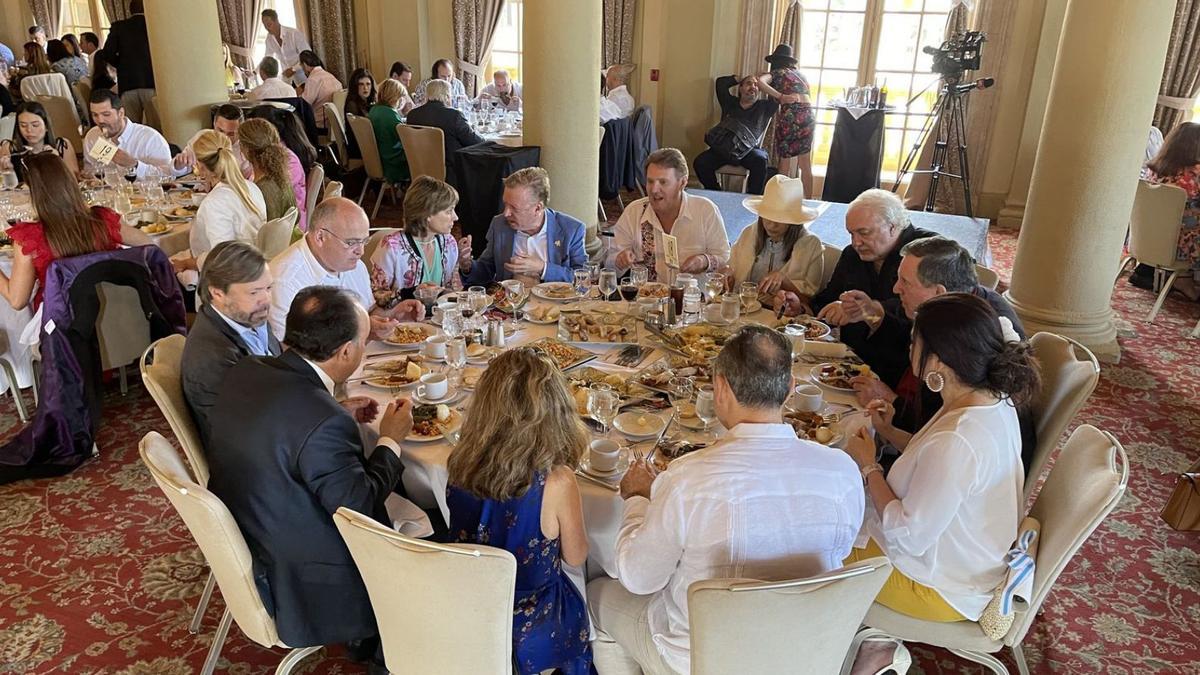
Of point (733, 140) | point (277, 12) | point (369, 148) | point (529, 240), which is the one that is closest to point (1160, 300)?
point (733, 140)

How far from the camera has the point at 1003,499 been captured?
205 cm

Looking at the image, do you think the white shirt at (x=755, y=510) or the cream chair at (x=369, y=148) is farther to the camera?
the cream chair at (x=369, y=148)

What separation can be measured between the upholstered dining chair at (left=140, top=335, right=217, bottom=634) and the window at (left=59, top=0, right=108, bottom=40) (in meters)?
13.1

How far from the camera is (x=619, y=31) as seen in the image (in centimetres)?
982

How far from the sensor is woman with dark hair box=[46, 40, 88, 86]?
35.7ft

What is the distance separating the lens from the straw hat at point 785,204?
3768mm

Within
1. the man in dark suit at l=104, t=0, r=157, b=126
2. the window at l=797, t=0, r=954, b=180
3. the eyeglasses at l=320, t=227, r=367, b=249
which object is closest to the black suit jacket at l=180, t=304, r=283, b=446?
the eyeglasses at l=320, t=227, r=367, b=249

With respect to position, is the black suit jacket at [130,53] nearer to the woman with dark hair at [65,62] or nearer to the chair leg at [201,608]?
the woman with dark hair at [65,62]

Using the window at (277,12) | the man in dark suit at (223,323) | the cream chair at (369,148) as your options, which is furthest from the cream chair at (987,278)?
the window at (277,12)

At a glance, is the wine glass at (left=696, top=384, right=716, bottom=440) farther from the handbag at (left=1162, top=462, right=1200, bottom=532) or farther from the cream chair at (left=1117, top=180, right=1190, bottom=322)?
the cream chair at (left=1117, top=180, right=1190, bottom=322)

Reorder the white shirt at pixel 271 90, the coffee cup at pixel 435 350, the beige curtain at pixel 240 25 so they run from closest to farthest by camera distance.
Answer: the coffee cup at pixel 435 350
the white shirt at pixel 271 90
the beige curtain at pixel 240 25

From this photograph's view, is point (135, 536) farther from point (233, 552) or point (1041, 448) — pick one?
point (1041, 448)

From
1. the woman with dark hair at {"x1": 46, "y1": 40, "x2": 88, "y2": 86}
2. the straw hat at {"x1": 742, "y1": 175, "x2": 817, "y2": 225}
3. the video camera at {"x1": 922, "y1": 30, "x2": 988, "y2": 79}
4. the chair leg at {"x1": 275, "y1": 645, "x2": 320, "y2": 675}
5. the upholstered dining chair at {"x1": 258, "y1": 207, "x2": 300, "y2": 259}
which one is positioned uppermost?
the video camera at {"x1": 922, "y1": 30, "x2": 988, "y2": 79}

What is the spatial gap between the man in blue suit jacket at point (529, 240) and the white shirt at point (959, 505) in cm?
213
